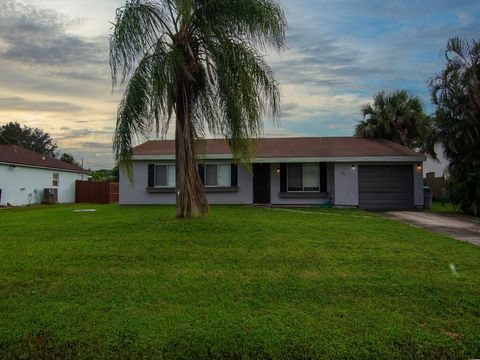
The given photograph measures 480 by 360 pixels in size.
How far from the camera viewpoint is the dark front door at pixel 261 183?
2003cm

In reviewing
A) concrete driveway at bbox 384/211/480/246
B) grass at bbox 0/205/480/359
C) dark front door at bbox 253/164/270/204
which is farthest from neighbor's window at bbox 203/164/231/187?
grass at bbox 0/205/480/359

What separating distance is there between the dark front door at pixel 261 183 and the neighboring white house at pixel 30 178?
50.5ft

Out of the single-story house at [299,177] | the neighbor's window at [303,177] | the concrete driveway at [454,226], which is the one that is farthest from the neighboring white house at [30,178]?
the concrete driveway at [454,226]

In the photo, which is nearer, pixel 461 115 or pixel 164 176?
pixel 461 115

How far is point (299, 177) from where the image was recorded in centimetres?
1998

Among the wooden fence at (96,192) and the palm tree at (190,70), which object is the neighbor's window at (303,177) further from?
the wooden fence at (96,192)

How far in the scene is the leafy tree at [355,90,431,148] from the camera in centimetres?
2705

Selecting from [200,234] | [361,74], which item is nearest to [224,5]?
[200,234]

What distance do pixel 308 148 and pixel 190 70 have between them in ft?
36.7

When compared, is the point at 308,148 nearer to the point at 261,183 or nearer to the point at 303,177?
the point at 303,177

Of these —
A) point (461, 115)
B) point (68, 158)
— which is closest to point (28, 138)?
point (68, 158)

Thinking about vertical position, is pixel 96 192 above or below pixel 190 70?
below

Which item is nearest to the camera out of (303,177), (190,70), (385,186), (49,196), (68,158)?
(190,70)

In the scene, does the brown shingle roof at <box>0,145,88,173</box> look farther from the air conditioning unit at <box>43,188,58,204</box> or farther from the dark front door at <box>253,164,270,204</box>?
the dark front door at <box>253,164,270,204</box>
